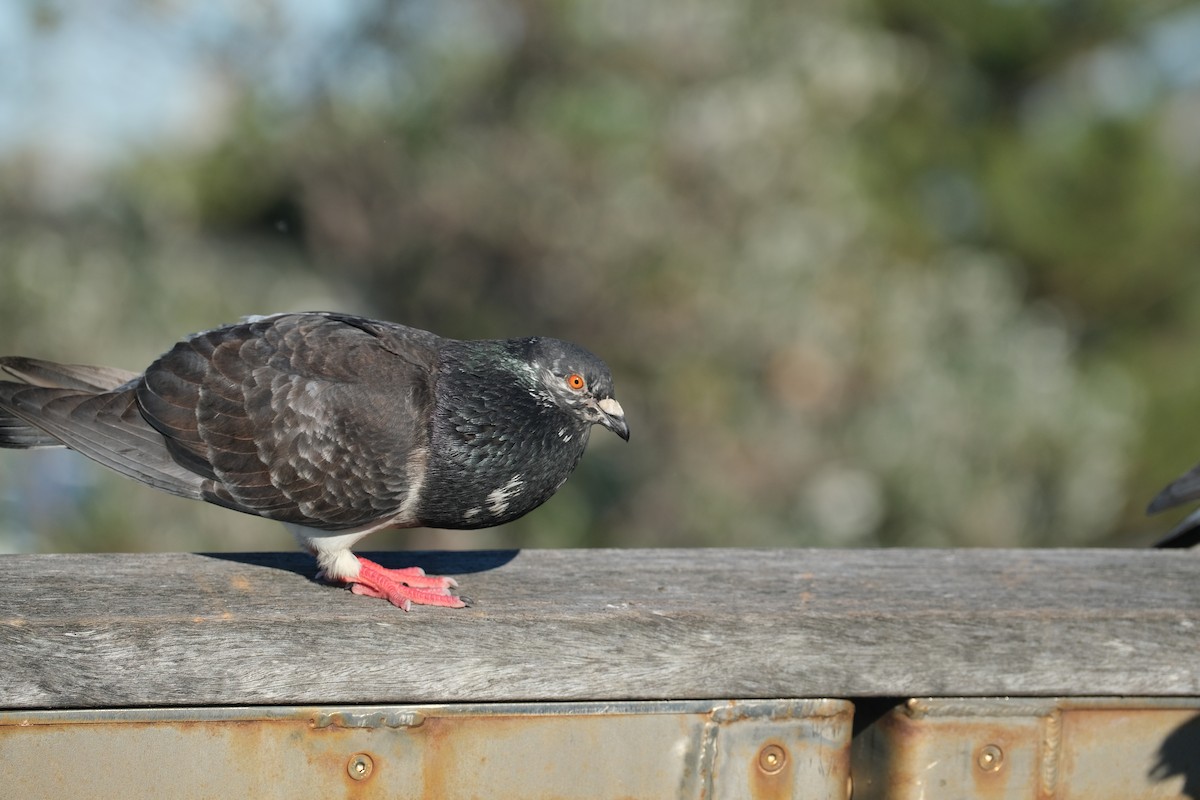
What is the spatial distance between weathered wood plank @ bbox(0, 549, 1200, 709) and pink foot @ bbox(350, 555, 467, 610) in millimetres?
51

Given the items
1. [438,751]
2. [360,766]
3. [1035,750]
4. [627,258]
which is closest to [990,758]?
[1035,750]

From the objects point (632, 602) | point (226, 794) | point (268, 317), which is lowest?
point (226, 794)

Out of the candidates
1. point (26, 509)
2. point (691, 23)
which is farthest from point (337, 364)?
point (691, 23)

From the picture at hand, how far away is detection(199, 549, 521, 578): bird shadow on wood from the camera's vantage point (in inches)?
120

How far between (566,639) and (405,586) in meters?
0.46

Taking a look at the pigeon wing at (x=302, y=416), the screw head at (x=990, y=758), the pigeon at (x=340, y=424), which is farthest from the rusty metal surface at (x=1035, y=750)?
the pigeon wing at (x=302, y=416)

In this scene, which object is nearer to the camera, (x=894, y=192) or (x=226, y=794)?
(x=226, y=794)

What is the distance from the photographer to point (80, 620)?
7.54ft

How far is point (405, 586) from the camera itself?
2.74m

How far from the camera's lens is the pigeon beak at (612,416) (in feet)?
10.7

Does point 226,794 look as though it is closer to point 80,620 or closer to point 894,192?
point 80,620

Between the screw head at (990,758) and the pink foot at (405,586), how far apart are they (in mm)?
1043

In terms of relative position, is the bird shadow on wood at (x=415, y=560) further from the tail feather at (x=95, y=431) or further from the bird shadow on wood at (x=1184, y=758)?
the bird shadow on wood at (x=1184, y=758)

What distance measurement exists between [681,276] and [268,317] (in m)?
5.37
